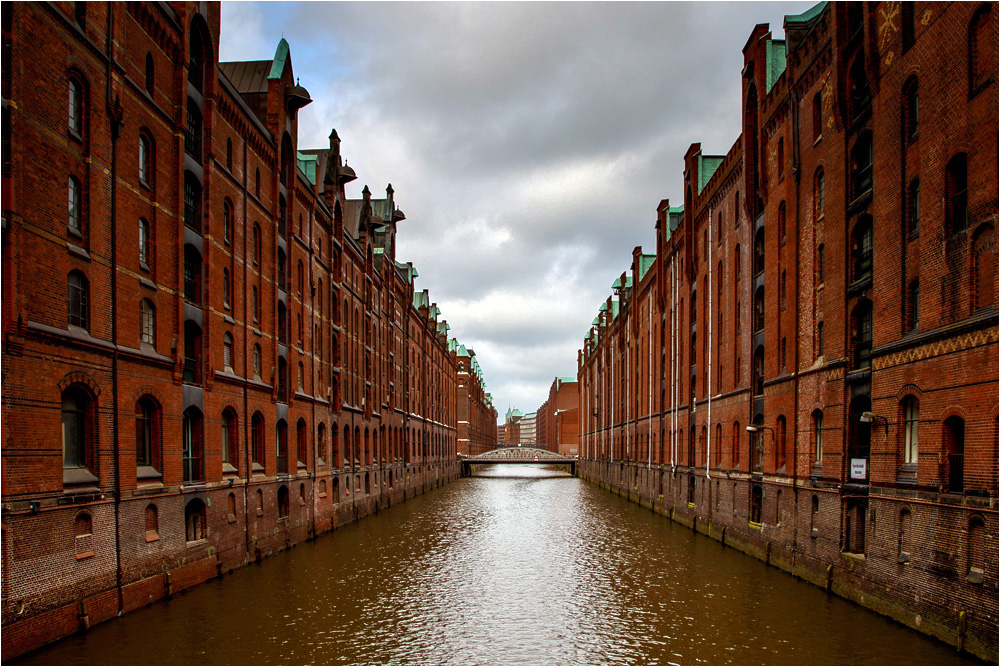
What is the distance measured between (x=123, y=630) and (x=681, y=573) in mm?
15378

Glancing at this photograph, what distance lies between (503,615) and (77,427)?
10.3 metres

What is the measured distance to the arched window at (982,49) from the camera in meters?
13.6

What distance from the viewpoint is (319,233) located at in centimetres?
3516

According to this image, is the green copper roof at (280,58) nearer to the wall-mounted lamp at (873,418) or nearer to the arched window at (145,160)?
the arched window at (145,160)

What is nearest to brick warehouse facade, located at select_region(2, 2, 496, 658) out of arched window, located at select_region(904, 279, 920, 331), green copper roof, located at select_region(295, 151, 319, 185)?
green copper roof, located at select_region(295, 151, 319, 185)

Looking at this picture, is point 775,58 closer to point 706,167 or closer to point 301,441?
point 706,167

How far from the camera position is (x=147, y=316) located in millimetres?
19156

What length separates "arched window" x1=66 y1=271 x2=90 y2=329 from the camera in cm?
1573

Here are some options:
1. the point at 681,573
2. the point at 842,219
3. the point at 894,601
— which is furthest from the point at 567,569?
the point at 842,219

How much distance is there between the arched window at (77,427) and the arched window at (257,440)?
10.1 meters

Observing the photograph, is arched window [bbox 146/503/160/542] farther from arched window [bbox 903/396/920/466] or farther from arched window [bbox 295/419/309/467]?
arched window [bbox 903/396/920/466]

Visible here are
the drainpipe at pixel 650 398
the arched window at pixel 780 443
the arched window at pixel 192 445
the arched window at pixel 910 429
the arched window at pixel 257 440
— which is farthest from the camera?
the drainpipe at pixel 650 398

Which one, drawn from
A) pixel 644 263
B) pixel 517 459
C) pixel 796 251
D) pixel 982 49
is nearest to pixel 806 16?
pixel 796 251

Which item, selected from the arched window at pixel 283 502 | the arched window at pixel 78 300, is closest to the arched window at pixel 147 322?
the arched window at pixel 78 300
